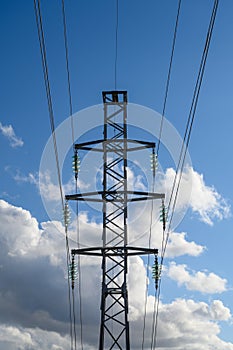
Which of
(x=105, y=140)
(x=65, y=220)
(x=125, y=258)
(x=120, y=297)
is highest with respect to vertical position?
(x=105, y=140)

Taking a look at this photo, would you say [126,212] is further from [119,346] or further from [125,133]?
[119,346]

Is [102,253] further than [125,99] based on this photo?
No

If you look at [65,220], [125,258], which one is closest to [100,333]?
[125,258]

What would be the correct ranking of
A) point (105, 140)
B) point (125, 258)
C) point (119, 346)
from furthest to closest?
point (105, 140) < point (125, 258) < point (119, 346)

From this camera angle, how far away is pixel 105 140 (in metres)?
28.1

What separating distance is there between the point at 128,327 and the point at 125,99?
10953 mm

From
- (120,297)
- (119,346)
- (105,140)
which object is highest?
(105,140)

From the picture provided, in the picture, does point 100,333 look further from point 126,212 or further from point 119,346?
point 126,212

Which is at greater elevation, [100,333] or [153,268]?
[153,268]

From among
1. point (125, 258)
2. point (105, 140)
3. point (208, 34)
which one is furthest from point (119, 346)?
point (208, 34)

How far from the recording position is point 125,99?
28703 millimetres

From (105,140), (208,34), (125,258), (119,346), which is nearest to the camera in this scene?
(208,34)

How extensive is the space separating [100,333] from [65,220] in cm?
535

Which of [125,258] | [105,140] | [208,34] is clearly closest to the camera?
[208,34]
